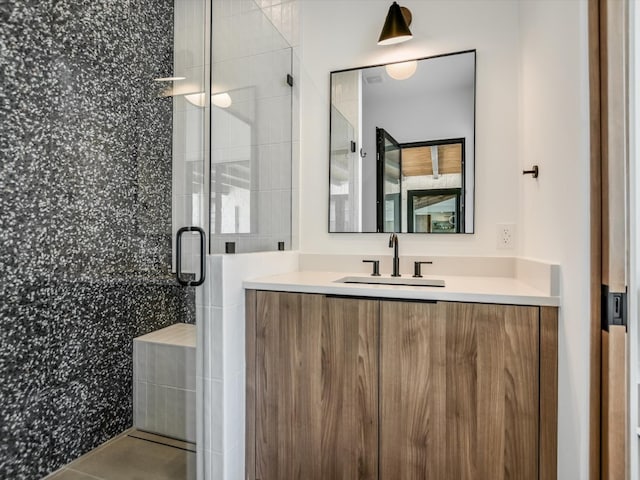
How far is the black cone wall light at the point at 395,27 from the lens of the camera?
5.93 feet

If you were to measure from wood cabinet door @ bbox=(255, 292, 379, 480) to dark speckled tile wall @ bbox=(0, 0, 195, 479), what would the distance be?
395 mm

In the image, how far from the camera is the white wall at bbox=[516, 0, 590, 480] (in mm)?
970

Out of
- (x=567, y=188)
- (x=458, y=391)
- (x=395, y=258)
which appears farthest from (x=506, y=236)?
(x=458, y=391)

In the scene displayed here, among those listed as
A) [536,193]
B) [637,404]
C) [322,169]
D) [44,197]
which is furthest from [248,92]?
[637,404]

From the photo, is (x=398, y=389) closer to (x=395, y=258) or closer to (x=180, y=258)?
(x=395, y=258)

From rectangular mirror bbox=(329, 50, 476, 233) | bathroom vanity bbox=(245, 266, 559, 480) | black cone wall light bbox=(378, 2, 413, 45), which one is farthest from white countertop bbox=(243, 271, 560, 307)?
black cone wall light bbox=(378, 2, 413, 45)

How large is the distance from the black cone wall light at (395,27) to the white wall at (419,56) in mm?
113

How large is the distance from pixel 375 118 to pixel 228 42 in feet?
2.83

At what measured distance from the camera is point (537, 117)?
1.44 m

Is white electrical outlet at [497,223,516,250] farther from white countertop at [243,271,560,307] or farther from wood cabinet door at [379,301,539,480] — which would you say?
wood cabinet door at [379,301,539,480]

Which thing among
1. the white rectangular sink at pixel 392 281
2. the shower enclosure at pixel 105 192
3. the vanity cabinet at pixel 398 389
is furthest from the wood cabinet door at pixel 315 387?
the white rectangular sink at pixel 392 281

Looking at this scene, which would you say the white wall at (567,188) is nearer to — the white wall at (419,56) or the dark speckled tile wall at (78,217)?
the white wall at (419,56)

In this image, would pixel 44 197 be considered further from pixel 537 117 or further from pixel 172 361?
pixel 537 117

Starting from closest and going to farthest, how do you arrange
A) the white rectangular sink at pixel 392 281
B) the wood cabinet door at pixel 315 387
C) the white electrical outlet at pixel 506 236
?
the wood cabinet door at pixel 315 387, the white rectangular sink at pixel 392 281, the white electrical outlet at pixel 506 236
